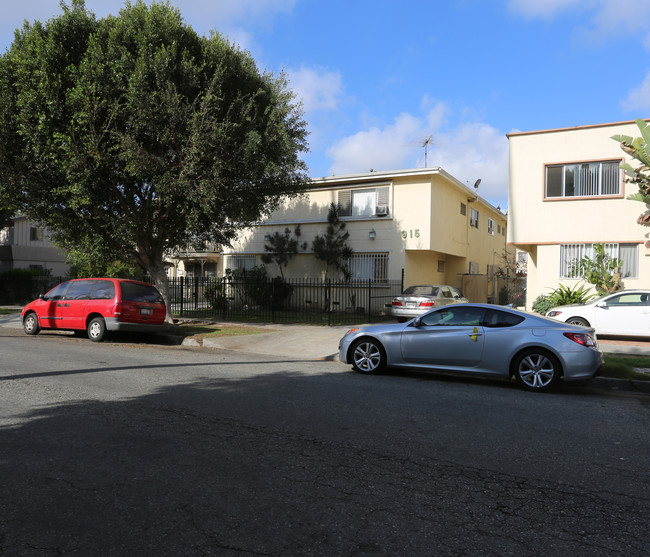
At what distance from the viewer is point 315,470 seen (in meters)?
4.34

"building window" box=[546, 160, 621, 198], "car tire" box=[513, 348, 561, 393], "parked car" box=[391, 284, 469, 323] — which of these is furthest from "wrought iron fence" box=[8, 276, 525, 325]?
"car tire" box=[513, 348, 561, 393]

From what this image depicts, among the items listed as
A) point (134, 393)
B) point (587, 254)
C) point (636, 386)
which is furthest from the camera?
point (587, 254)

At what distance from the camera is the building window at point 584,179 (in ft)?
56.5

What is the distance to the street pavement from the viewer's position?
39.7 feet

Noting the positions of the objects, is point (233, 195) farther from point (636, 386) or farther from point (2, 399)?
point (636, 386)

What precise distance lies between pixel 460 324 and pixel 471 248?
799 inches

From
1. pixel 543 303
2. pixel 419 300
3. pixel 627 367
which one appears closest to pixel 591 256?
pixel 543 303

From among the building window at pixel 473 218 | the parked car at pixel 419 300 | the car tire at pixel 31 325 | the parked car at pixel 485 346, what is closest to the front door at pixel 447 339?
the parked car at pixel 485 346

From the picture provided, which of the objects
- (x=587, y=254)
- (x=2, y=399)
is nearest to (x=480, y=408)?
(x=2, y=399)

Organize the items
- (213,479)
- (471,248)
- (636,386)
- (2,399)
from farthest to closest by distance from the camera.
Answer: (471,248) → (636,386) → (2,399) → (213,479)

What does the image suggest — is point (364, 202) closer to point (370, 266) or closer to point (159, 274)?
point (370, 266)

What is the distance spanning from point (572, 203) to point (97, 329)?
50.5 feet

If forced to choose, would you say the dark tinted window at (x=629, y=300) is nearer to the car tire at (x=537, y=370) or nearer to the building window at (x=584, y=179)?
the building window at (x=584, y=179)

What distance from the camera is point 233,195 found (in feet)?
51.5
